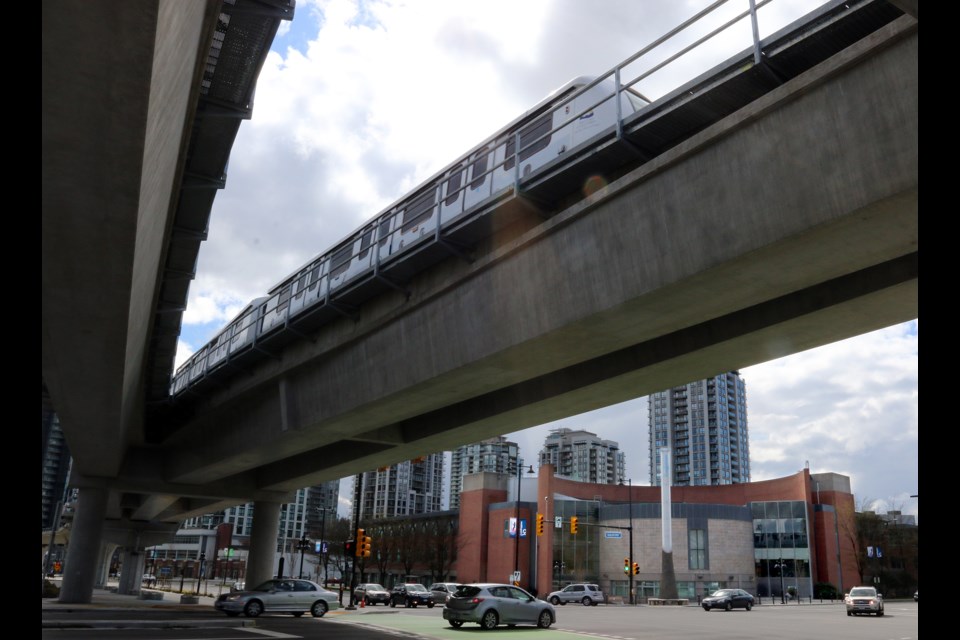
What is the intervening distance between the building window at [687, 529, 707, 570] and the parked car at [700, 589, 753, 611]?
24123mm

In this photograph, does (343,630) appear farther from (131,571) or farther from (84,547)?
(131,571)

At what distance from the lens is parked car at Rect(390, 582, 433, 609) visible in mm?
46312

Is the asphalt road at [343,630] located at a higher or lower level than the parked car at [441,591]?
higher

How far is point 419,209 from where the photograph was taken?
54.4 ft

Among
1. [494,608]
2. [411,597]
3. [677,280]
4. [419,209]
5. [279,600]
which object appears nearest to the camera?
[677,280]

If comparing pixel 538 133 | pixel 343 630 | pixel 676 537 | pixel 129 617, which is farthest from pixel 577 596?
pixel 538 133

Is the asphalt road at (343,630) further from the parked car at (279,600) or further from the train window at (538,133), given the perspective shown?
the train window at (538,133)

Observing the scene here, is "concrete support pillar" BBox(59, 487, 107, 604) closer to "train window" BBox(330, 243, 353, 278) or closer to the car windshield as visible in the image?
the car windshield

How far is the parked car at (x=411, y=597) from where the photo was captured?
4631 cm

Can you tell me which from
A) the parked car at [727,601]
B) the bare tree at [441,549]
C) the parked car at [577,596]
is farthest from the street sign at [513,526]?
the parked car at [727,601]

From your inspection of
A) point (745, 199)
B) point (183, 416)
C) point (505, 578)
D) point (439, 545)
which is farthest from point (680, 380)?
point (439, 545)

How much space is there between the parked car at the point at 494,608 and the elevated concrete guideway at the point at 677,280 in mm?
7038

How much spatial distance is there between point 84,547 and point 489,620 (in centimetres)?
1965

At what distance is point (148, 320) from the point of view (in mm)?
16484
